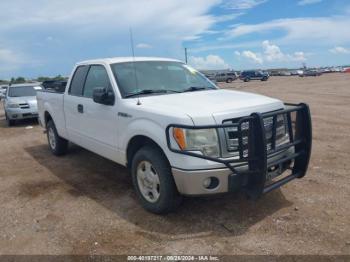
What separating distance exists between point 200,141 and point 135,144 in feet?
3.78

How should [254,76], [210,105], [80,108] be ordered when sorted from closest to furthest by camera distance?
[210,105] < [80,108] < [254,76]

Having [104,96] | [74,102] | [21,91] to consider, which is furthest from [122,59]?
[21,91]

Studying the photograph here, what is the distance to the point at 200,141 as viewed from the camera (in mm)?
3713

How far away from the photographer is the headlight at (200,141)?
370 centimetres

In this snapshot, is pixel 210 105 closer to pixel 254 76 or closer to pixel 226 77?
pixel 226 77

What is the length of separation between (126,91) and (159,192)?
1485mm

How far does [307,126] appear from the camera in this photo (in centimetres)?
437

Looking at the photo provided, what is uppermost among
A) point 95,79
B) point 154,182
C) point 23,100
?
point 95,79

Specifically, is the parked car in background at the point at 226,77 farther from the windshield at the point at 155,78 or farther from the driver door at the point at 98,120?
the driver door at the point at 98,120

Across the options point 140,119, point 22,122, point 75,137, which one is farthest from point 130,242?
point 22,122

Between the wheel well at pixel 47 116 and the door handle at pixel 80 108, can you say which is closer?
the door handle at pixel 80 108

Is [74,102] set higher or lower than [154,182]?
higher

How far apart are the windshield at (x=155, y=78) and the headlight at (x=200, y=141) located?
1328mm

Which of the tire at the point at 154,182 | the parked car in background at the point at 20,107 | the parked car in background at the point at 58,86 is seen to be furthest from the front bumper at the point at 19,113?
the tire at the point at 154,182
